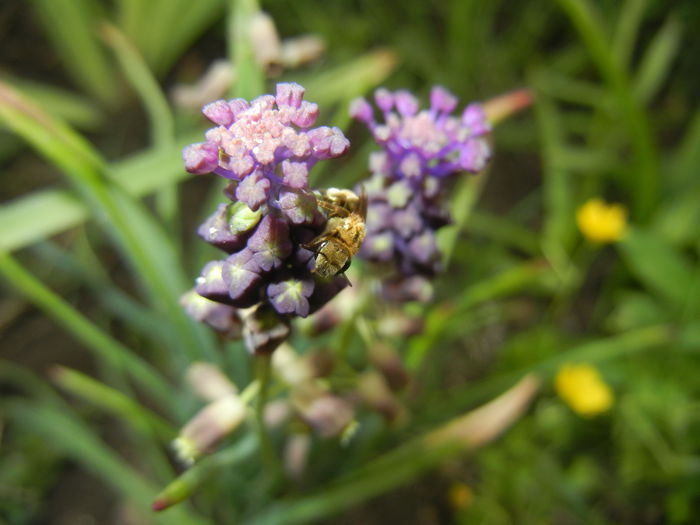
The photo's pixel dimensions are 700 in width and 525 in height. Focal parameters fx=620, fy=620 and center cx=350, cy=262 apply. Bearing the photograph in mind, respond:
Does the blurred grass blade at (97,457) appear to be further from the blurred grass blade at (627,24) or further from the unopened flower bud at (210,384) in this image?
the blurred grass blade at (627,24)

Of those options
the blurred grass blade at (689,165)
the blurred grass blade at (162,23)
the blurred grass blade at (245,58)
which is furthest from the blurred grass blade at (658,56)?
the blurred grass blade at (162,23)

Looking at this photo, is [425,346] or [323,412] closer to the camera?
[323,412]

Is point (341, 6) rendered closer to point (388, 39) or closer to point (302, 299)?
point (388, 39)

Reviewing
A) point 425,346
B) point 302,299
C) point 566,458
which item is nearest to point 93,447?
point 425,346

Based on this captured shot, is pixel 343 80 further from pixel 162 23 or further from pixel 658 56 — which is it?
pixel 658 56

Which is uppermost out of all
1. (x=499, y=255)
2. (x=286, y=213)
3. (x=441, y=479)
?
(x=286, y=213)

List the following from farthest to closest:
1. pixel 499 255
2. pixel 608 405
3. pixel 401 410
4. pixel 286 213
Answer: pixel 499 255
pixel 608 405
pixel 401 410
pixel 286 213

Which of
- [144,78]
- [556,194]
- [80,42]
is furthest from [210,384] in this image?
[80,42]
